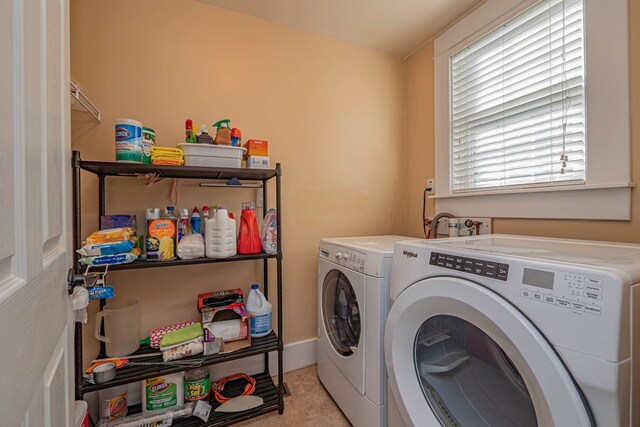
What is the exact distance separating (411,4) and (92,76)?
1.81 m

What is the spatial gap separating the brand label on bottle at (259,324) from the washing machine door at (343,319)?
33 centimetres

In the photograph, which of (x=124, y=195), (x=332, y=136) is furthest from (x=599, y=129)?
(x=124, y=195)

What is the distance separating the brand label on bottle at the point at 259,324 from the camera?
4.91 feet

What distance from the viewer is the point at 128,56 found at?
143cm

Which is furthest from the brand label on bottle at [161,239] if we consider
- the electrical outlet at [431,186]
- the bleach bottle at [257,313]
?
the electrical outlet at [431,186]

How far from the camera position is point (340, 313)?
5.02ft

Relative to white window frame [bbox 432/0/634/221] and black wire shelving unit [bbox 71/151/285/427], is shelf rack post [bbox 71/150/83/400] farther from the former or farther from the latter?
white window frame [bbox 432/0/634/221]

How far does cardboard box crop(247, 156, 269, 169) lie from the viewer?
1.42 meters

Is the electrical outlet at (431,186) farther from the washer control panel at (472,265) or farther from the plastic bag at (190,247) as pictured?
the plastic bag at (190,247)

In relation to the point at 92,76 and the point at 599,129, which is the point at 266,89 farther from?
the point at 599,129

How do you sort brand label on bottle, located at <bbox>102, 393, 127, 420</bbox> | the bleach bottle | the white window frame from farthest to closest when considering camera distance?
the bleach bottle, brand label on bottle, located at <bbox>102, 393, 127, 420</bbox>, the white window frame

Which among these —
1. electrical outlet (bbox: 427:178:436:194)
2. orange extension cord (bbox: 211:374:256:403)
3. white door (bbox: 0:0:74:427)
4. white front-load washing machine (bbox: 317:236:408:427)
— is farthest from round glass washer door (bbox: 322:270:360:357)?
white door (bbox: 0:0:74:427)

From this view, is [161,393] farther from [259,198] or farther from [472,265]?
[472,265]

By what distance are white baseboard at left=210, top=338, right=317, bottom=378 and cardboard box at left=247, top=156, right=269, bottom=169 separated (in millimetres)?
1186
